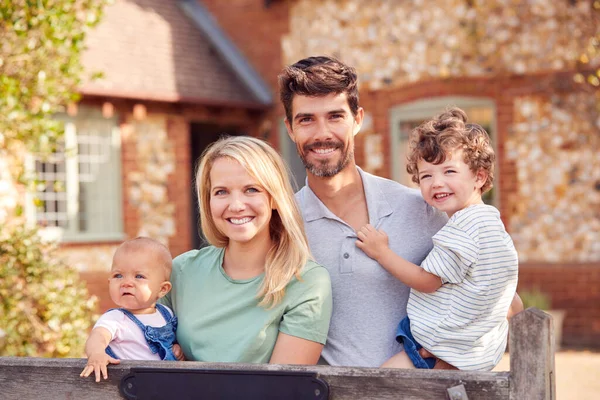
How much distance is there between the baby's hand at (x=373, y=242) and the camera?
3.06 meters

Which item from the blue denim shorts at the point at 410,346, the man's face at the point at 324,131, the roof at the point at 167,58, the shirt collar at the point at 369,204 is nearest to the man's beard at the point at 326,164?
the man's face at the point at 324,131

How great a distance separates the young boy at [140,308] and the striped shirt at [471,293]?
35.5 inches

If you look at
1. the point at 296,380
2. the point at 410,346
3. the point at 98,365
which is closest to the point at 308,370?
the point at 296,380

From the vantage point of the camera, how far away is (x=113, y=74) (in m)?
12.2

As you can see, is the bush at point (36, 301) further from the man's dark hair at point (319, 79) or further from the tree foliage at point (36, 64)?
the man's dark hair at point (319, 79)

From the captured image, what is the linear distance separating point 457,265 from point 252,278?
700 millimetres

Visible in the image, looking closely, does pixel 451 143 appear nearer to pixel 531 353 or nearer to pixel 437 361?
pixel 437 361

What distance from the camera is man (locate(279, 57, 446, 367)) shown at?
10.2 feet

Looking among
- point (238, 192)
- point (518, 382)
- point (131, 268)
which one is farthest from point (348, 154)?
point (518, 382)

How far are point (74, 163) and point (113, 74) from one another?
1.40m

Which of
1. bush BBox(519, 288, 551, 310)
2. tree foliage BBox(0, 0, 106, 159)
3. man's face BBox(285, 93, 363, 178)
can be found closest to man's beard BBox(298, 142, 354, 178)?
man's face BBox(285, 93, 363, 178)

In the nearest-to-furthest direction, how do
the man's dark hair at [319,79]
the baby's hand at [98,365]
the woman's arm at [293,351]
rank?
the baby's hand at [98,365], the woman's arm at [293,351], the man's dark hair at [319,79]

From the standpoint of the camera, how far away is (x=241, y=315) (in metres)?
2.77

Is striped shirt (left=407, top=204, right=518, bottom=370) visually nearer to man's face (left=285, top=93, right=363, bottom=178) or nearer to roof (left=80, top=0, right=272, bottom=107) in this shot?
man's face (left=285, top=93, right=363, bottom=178)
